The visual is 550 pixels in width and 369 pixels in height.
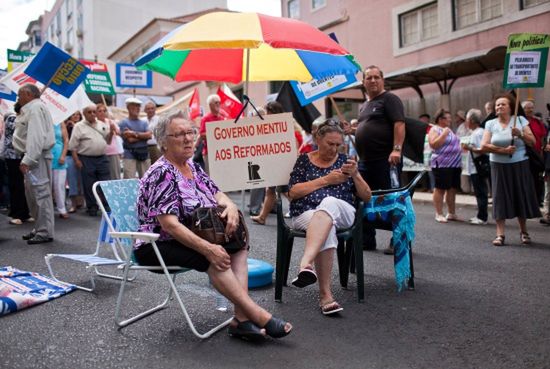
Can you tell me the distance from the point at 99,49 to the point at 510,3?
36532 mm

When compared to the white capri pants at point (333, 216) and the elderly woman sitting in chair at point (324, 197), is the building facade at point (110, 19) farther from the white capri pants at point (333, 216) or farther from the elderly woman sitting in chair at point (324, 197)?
the white capri pants at point (333, 216)

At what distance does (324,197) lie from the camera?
398cm

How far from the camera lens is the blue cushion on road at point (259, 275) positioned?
4.35 m

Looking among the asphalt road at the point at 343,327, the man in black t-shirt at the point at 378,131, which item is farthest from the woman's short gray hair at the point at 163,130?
the man in black t-shirt at the point at 378,131

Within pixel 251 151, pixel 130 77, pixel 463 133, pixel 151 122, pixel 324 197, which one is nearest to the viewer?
pixel 324 197

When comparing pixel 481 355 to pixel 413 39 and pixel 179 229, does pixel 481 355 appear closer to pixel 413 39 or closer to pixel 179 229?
pixel 179 229

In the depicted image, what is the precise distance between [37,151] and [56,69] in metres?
1.31

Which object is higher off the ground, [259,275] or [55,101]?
[55,101]

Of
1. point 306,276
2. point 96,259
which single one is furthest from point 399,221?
point 96,259

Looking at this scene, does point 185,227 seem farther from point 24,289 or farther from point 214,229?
point 24,289

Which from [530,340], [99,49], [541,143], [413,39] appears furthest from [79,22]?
[530,340]

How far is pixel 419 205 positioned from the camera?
34.5ft

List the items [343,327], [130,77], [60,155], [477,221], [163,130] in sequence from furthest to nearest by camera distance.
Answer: [130,77] < [60,155] < [477,221] < [163,130] < [343,327]

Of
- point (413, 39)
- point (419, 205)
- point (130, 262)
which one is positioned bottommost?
point (419, 205)
